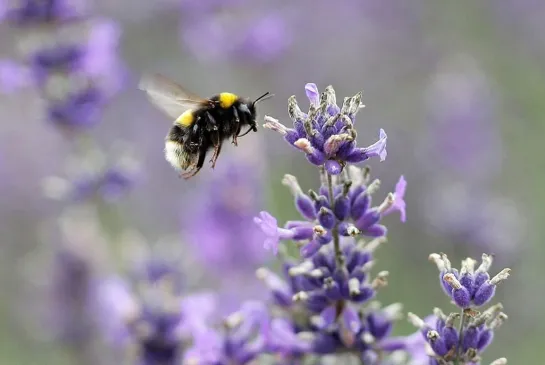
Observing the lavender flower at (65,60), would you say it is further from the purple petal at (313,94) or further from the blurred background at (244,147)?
the purple petal at (313,94)

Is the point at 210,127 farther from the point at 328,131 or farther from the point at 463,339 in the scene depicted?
the point at 463,339

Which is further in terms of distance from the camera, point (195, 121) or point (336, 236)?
point (195, 121)

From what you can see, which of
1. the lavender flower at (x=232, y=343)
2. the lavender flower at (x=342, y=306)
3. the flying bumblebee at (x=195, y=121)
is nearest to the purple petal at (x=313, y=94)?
the lavender flower at (x=342, y=306)

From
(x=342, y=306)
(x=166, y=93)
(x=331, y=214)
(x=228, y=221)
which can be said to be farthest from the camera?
(x=228, y=221)

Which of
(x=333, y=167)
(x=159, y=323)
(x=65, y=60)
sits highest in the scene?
(x=65, y=60)

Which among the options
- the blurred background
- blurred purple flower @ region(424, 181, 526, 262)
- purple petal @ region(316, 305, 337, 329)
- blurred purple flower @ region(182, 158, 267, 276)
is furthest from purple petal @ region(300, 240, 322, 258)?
blurred purple flower @ region(424, 181, 526, 262)

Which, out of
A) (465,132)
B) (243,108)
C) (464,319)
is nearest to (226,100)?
(243,108)
